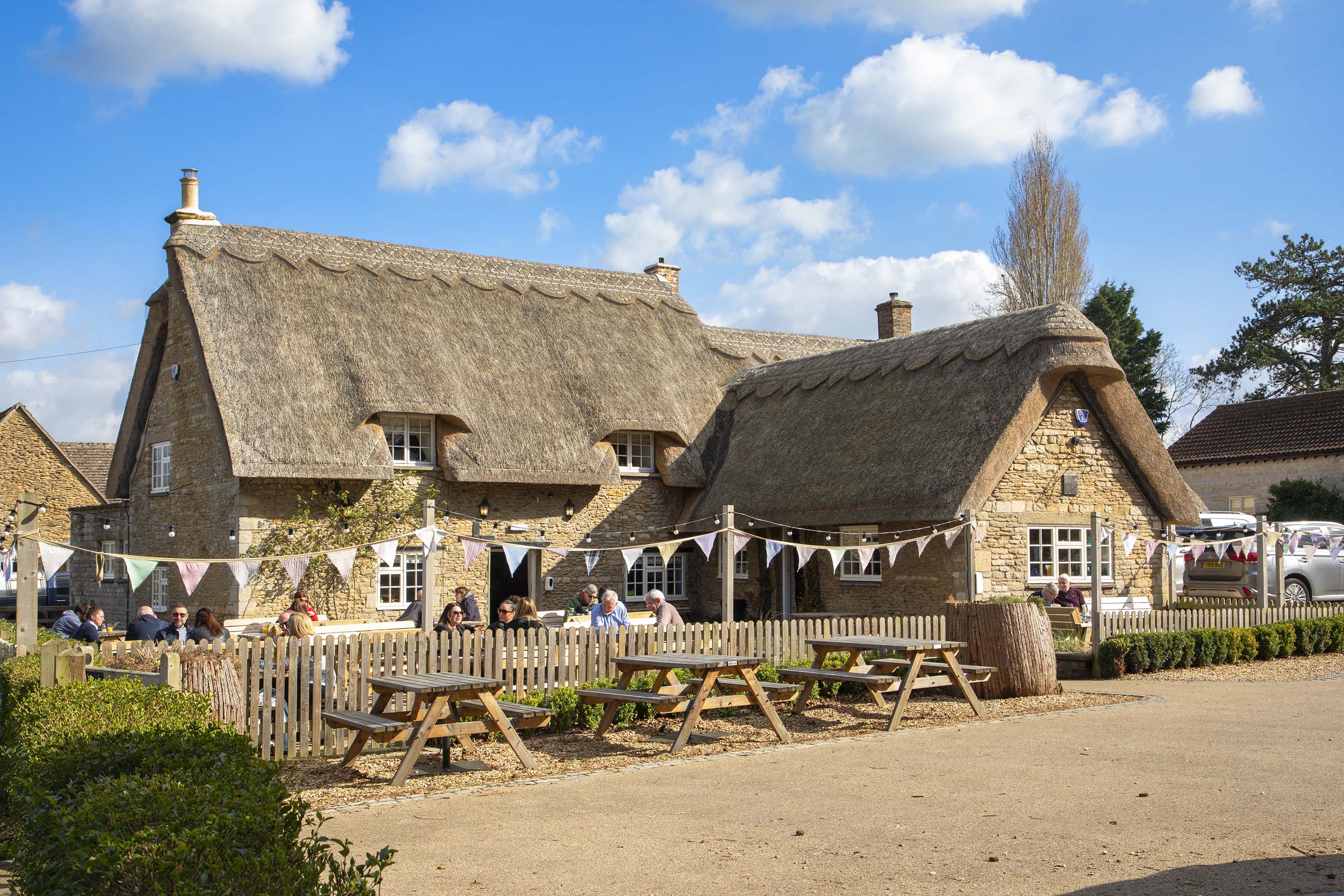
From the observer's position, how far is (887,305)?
30250mm

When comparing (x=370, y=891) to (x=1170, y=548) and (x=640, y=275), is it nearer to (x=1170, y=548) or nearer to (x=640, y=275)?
(x=1170, y=548)

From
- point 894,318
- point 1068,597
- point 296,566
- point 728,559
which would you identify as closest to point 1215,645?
point 1068,597

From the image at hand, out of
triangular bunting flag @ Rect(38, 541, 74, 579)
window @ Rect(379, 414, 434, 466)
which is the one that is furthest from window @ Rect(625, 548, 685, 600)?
triangular bunting flag @ Rect(38, 541, 74, 579)

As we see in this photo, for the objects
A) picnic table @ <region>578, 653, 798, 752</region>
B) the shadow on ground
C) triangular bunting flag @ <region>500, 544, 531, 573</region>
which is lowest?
the shadow on ground

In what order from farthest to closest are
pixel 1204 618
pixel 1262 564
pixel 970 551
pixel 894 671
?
pixel 1262 564 → pixel 970 551 → pixel 1204 618 → pixel 894 671

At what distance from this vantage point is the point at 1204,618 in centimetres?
1627

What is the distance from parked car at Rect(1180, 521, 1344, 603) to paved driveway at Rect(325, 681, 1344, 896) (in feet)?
39.2

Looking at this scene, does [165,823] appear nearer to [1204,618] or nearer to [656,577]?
[1204,618]

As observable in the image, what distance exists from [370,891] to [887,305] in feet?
91.3

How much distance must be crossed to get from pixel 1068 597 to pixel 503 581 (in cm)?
1138

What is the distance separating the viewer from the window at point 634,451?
2264 centimetres

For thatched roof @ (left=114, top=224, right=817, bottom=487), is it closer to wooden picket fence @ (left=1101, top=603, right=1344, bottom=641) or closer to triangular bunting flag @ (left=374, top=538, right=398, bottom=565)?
triangular bunting flag @ (left=374, top=538, right=398, bottom=565)

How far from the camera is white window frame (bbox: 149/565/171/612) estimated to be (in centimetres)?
2089

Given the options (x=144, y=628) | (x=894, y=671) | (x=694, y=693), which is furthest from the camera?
(x=144, y=628)
